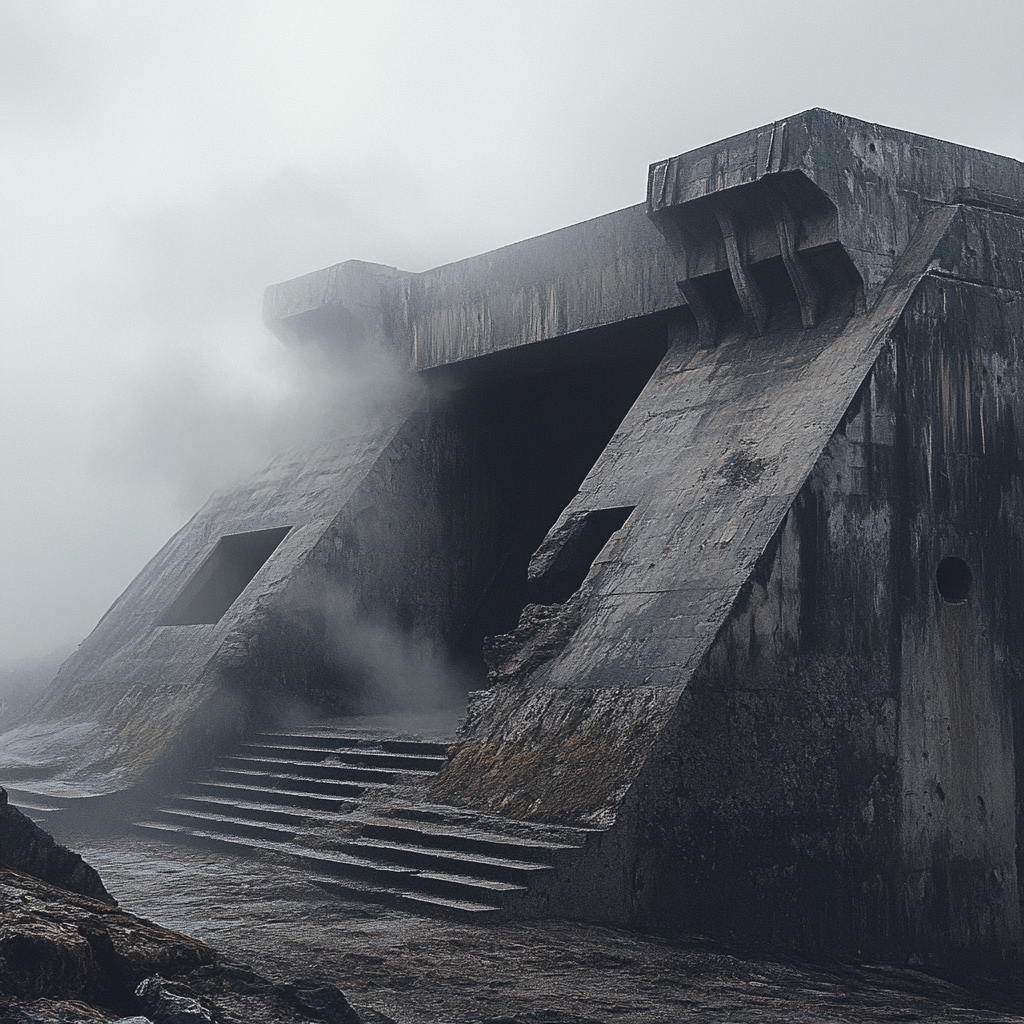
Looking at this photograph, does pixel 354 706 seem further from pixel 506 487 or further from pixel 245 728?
pixel 506 487

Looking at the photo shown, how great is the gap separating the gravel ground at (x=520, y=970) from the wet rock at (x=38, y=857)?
0.88 m

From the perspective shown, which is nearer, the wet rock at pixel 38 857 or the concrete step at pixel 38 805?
the wet rock at pixel 38 857

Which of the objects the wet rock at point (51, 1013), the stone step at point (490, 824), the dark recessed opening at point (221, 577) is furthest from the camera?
the dark recessed opening at point (221, 577)

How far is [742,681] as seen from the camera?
30.9ft

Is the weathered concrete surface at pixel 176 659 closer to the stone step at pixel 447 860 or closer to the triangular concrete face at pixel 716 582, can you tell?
the triangular concrete face at pixel 716 582

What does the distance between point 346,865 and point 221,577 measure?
7.85 m

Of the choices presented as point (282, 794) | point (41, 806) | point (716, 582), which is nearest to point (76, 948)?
point (716, 582)

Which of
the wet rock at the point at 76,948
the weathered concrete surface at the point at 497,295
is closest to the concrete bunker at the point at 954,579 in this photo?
the weathered concrete surface at the point at 497,295

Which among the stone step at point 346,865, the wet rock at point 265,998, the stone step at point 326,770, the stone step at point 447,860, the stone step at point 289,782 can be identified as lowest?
the wet rock at point 265,998

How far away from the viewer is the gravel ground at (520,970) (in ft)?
21.6

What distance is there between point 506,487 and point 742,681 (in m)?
7.53

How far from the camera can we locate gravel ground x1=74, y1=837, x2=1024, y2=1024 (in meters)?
6.57

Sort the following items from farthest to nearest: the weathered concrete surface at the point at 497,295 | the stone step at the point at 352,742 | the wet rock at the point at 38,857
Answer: the weathered concrete surface at the point at 497,295 < the stone step at the point at 352,742 < the wet rock at the point at 38,857

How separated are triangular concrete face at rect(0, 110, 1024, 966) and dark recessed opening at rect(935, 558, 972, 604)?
36mm
